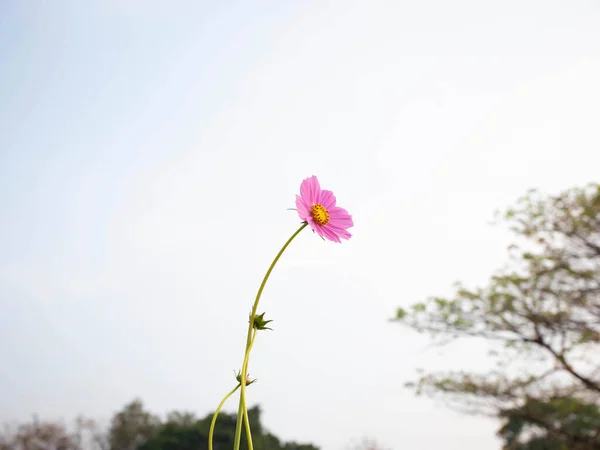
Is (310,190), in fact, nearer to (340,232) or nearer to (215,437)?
(340,232)

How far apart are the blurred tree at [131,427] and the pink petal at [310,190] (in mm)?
12836

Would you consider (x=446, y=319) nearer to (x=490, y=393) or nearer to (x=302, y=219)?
(x=490, y=393)

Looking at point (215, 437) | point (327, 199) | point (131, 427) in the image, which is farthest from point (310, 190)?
point (131, 427)

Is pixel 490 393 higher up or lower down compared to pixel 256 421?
lower down

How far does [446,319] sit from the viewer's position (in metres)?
5.49

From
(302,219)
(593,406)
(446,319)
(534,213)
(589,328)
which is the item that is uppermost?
(534,213)

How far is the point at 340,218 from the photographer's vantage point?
548 millimetres

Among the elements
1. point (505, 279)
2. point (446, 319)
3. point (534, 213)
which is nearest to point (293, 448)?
point (446, 319)

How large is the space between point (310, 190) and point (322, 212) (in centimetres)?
3

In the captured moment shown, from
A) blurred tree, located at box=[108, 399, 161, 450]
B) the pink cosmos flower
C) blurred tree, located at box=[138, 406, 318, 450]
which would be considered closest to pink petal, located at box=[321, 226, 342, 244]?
the pink cosmos flower

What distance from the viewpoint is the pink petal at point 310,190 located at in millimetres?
533

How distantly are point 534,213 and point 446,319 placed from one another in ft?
4.21

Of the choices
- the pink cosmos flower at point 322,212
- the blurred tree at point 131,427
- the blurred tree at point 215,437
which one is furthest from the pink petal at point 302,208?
the blurred tree at point 131,427

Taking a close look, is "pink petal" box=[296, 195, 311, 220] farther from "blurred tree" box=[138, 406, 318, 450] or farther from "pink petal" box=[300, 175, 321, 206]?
"blurred tree" box=[138, 406, 318, 450]
